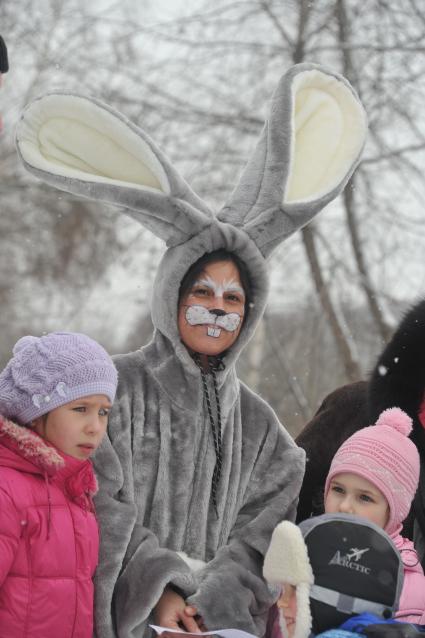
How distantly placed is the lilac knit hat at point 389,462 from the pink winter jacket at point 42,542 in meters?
0.94

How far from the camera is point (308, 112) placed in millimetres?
3803

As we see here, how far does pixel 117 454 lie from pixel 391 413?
1.02 m

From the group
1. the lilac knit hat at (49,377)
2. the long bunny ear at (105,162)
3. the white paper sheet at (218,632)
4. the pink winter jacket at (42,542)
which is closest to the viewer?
the pink winter jacket at (42,542)

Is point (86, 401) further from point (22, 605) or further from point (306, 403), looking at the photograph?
point (306, 403)

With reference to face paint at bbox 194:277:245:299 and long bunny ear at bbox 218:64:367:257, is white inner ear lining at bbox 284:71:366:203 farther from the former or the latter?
face paint at bbox 194:277:245:299

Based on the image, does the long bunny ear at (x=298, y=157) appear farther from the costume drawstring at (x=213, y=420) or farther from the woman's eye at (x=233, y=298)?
the costume drawstring at (x=213, y=420)

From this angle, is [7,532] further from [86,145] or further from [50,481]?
[86,145]

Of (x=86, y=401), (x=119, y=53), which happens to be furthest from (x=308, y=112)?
(x=119, y=53)

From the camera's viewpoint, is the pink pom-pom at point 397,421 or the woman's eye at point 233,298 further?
the woman's eye at point 233,298

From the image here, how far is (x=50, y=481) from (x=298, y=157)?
169 cm

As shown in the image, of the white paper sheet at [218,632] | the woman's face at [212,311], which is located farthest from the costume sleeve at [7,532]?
the woman's face at [212,311]

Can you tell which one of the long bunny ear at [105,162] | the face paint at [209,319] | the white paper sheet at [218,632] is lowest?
the white paper sheet at [218,632]

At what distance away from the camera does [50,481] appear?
2920mm

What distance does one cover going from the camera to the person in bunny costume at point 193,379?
3.18 metres
